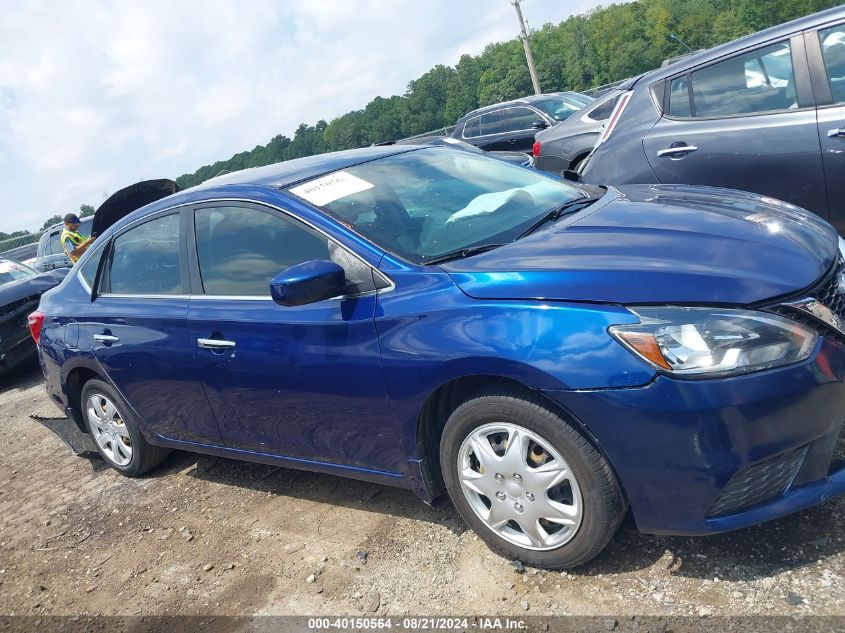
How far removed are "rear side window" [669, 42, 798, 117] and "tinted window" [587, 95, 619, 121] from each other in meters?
2.26

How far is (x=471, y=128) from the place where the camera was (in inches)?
600

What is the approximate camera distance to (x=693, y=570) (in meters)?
2.60

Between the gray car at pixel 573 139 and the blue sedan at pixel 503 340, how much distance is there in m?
3.75

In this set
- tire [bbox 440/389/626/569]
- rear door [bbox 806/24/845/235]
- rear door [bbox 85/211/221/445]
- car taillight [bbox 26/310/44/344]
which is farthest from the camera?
car taillight [bbox 26/310/44/344]

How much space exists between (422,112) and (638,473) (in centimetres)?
7556

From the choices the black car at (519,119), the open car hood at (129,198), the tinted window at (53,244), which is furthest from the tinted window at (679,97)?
the tinted window at (53,244)

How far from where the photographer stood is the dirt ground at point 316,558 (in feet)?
8.25

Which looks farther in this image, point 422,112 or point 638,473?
point 422,112

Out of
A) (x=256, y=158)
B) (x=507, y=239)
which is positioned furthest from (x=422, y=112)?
(x=507, y=239)

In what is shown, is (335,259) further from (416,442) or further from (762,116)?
(762,116)

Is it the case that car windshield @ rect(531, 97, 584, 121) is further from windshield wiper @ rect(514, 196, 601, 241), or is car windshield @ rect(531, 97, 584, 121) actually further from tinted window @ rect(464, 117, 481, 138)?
windshield wiper @ rect(514, 196, 601, 241)

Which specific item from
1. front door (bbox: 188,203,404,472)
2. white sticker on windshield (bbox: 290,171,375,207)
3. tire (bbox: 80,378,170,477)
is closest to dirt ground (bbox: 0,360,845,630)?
tire (bbox: 80,378,170,477)

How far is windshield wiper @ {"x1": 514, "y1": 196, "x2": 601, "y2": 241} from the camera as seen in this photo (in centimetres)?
316

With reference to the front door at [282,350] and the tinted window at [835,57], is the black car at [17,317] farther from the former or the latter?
the tinted window at [835,57]
